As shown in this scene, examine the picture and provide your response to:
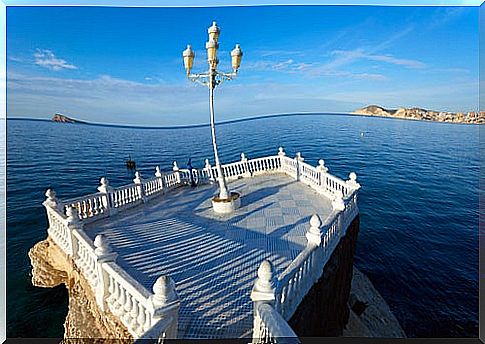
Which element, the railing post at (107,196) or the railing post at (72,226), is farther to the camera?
the railing post at (107,196)

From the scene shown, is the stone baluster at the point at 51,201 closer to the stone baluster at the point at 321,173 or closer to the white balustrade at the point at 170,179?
the white balustrade at the point at 170,179

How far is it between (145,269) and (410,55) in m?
3.90

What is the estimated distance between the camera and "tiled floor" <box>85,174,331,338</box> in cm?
210

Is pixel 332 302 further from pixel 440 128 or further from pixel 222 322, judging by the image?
pixel 440 128

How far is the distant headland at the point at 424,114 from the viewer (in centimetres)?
324

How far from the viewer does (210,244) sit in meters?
3.15

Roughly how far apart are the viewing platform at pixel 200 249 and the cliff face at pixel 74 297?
0.09 metres

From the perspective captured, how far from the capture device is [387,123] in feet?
16.4

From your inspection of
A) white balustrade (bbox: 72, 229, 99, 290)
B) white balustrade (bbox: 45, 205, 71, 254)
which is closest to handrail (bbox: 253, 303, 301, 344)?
white balustrade (bbox: 72, 229, 99, 290)

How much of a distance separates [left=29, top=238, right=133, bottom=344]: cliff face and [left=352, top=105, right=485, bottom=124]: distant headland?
3873mm

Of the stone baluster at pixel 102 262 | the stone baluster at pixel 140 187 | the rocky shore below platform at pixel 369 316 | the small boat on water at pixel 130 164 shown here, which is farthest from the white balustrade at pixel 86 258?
the small boat on water at pixel 130 164

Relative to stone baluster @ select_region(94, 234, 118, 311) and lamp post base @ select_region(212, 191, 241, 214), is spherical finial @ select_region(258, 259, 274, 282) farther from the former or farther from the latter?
lamp post base @ select_region(212, 191, 241, 214)

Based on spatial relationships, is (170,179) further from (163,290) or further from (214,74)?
(163,290)

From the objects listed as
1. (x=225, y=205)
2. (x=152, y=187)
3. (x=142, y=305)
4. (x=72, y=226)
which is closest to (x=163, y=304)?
(x=142, y=305)
